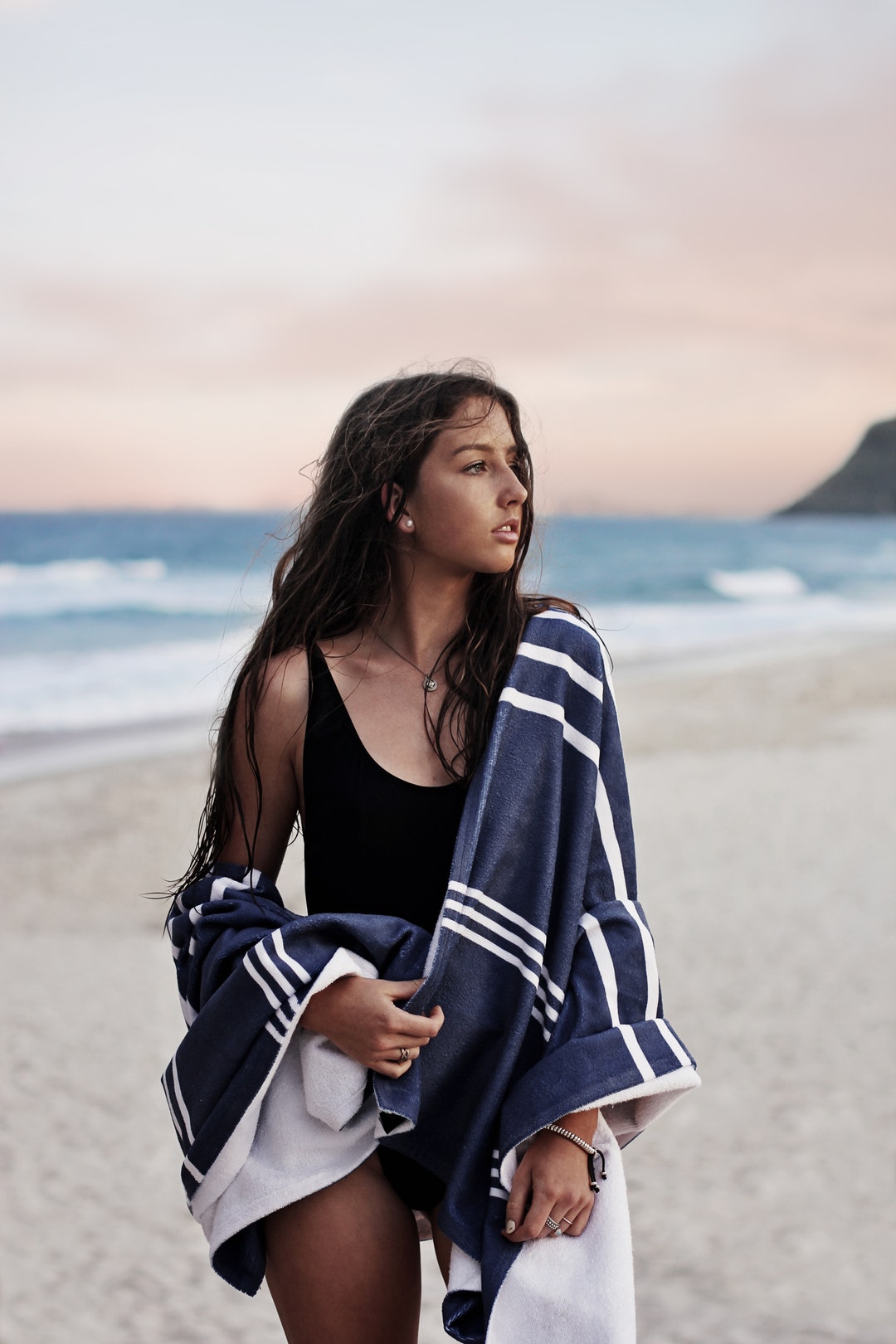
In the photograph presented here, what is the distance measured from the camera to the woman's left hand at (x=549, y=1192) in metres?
1.54

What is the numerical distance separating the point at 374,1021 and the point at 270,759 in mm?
413

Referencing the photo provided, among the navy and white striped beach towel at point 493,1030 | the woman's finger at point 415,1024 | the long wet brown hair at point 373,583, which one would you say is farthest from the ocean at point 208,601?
the woman's finger at point 415,1024

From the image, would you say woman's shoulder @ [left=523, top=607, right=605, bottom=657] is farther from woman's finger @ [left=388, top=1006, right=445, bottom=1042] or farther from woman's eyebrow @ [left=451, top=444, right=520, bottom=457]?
woman's finger @ [left=388, top=1006, right=445, bottom=1042]

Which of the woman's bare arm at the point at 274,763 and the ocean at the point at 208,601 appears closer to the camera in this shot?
the woman's bare arm at the point at 274,763

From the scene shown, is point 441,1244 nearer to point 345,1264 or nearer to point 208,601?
point 345,1264

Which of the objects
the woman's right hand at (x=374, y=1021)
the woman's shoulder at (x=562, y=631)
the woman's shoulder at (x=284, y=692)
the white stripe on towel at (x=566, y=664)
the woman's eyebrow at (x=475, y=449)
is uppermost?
the woman's eyebrow at (x=475, y=449)

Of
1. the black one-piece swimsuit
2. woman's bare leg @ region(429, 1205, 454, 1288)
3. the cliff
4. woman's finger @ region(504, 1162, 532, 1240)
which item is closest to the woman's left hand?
woman's finger @ region(504, 1162, 532, 1240)

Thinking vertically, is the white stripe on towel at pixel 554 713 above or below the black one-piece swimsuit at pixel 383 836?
above

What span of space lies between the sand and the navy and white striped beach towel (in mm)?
1397

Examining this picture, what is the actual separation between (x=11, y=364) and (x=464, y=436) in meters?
34.0

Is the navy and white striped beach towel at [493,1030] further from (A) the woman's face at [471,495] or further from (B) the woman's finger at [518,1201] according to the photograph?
(A) the woman's face at [471,495]

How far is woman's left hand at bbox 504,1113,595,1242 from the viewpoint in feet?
5.07

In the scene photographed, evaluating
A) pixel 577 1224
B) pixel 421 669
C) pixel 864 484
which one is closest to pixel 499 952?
pixel 577 1224

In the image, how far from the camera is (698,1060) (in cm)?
412
